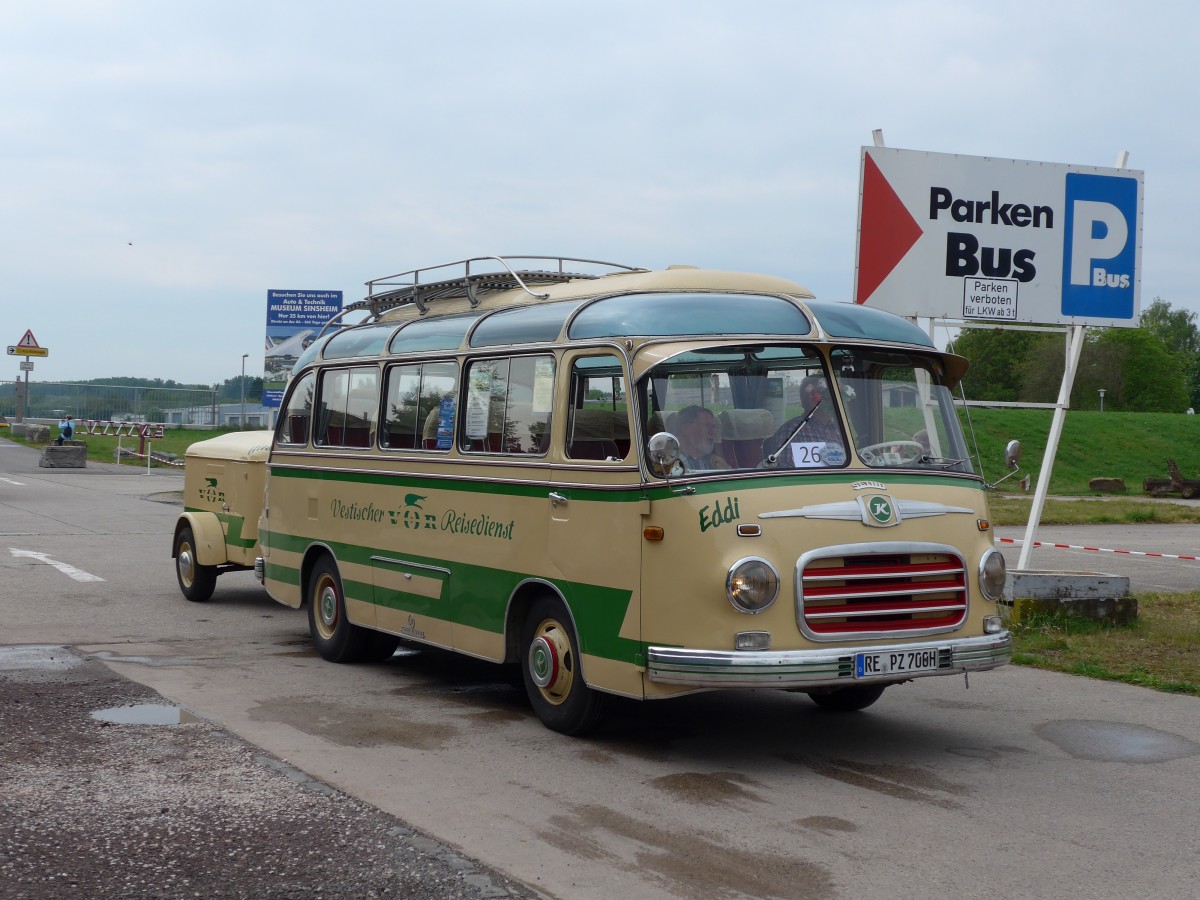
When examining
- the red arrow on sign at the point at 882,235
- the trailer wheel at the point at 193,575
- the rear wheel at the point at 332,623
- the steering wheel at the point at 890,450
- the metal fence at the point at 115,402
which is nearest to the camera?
the steering wheel at the point at 890,450

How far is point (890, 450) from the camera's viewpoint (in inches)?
303

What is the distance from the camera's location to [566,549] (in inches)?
309

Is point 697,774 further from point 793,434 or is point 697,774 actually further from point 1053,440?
point 1053,440

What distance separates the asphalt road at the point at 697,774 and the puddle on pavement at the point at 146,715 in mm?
132

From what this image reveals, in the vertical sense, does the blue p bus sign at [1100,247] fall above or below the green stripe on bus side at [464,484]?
above

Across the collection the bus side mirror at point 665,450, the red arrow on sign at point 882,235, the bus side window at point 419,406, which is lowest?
the bus side mirror at point 665,450

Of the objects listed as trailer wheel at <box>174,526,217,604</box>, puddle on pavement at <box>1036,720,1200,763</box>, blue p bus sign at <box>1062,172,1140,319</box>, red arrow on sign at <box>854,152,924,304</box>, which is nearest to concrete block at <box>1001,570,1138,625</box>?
blue p bus sign at <box>1062,172,1140,319</box>

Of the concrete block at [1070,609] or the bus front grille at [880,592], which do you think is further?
the concrete block at [1070,609]

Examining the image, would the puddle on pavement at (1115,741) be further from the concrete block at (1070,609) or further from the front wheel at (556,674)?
the concrete block at (1070,609)

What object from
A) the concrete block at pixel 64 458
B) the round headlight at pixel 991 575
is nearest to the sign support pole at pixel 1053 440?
the round headlight at pixel 991 575

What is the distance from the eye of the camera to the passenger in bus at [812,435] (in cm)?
738

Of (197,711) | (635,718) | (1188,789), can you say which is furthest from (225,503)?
(1188,789)

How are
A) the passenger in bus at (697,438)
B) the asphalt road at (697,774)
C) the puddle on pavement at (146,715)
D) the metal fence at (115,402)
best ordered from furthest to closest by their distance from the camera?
the metal fence at (115,402), the puddle on pavement at (146,715), the passenger in bus at (697,438), the asphalt road at (697,774)

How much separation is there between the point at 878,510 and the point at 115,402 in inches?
2630
